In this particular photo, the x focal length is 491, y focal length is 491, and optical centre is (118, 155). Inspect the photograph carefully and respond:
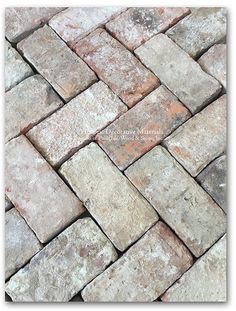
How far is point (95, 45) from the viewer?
66.9 inches

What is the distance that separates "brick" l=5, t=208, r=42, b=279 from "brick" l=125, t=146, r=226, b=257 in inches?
14.5

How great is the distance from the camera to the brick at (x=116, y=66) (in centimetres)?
166

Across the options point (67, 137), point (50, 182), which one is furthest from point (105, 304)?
point (67, 137)

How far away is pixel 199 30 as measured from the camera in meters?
1.70

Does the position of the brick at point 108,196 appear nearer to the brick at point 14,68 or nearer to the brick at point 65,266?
the brick at point 65,266

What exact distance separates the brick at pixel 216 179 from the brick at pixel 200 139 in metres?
0.02

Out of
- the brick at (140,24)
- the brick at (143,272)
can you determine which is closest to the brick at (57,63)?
the brick at (140,24)

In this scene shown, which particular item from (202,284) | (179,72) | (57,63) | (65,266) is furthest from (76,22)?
(202,284)

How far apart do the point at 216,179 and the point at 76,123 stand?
493 mm

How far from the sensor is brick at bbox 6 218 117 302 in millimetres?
1529

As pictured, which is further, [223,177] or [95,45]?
[95,45]

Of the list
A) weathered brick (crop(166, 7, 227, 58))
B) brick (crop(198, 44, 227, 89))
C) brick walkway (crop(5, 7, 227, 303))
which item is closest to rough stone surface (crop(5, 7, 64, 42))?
brick walkway (crop(5, 7, 227, 303))

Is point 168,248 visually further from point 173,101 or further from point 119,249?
point 173,101

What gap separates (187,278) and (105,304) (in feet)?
0.88
